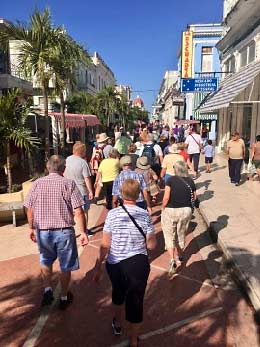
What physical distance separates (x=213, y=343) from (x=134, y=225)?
1.40 meters

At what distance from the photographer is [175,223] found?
5188mm

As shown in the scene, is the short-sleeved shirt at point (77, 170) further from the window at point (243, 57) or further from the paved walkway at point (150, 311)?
the window at point (243, 57)

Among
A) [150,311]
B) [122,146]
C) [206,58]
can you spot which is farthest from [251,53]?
[206,58]

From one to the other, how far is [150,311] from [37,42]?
29.2ft

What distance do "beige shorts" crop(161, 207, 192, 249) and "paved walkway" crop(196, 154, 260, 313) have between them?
0.85 metres

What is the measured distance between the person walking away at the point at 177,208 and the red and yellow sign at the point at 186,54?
2422cm

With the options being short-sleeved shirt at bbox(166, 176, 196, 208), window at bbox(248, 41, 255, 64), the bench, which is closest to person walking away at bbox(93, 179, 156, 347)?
short-sleeved shirt at bbox(166, 176, 196, 208)

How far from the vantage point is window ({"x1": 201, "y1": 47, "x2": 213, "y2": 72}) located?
34625mm

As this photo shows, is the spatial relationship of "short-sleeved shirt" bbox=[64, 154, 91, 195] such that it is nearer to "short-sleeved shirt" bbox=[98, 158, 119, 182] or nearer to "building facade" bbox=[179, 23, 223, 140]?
"short-sleeved shirt" bbox=[98, 158, 119, 182]

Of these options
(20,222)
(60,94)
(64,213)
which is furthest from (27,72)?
(64,213)

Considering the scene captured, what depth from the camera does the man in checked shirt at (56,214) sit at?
3.96 metres

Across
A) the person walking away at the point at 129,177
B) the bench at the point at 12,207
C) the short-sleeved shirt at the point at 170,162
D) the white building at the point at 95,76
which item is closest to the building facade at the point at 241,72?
the short-sleeved shirt at the point at 170,162

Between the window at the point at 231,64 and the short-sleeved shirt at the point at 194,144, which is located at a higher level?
Answer: the window at the point at 231,64

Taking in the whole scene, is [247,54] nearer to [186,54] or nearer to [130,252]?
[186,54]
